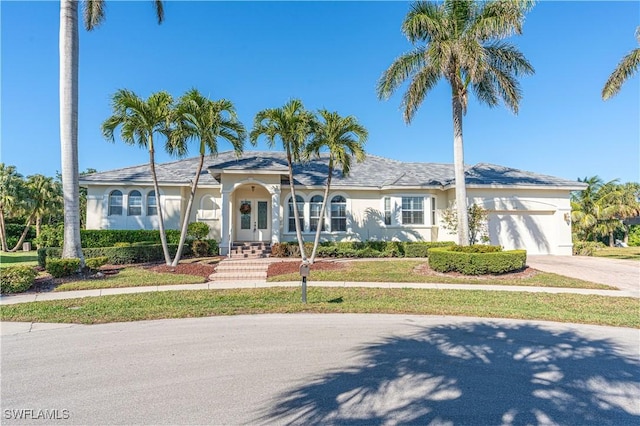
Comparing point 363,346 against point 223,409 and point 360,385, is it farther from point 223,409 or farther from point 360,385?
point 223,409

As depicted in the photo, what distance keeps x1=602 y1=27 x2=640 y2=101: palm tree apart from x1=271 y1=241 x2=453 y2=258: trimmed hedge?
10048mm

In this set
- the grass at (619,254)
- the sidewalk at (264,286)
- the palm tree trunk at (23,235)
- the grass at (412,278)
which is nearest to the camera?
the sidewalk at (264,286)

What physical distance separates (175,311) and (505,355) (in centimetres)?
667

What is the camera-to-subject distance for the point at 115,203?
18.0 metres

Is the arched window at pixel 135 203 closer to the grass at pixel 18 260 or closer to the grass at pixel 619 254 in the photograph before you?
the grass at pixel 18 260

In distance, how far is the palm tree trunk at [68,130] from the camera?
12062 mm

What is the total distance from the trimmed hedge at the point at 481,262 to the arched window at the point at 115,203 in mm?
16093

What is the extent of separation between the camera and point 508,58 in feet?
45.6

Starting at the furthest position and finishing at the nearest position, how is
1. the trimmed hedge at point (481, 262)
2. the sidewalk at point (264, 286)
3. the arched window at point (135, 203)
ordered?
the arched window at point (135, 203) < the trimmed hedge at point (481, 262) < the sidewalk at point (264, 286)

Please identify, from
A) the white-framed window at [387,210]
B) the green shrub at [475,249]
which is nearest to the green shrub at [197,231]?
the white-framed window at [387,210]

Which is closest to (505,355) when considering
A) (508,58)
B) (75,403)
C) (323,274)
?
(75,403)

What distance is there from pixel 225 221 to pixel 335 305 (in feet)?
31.6

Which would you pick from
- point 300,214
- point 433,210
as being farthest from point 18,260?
point 433,210

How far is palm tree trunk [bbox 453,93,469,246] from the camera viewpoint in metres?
13.8
